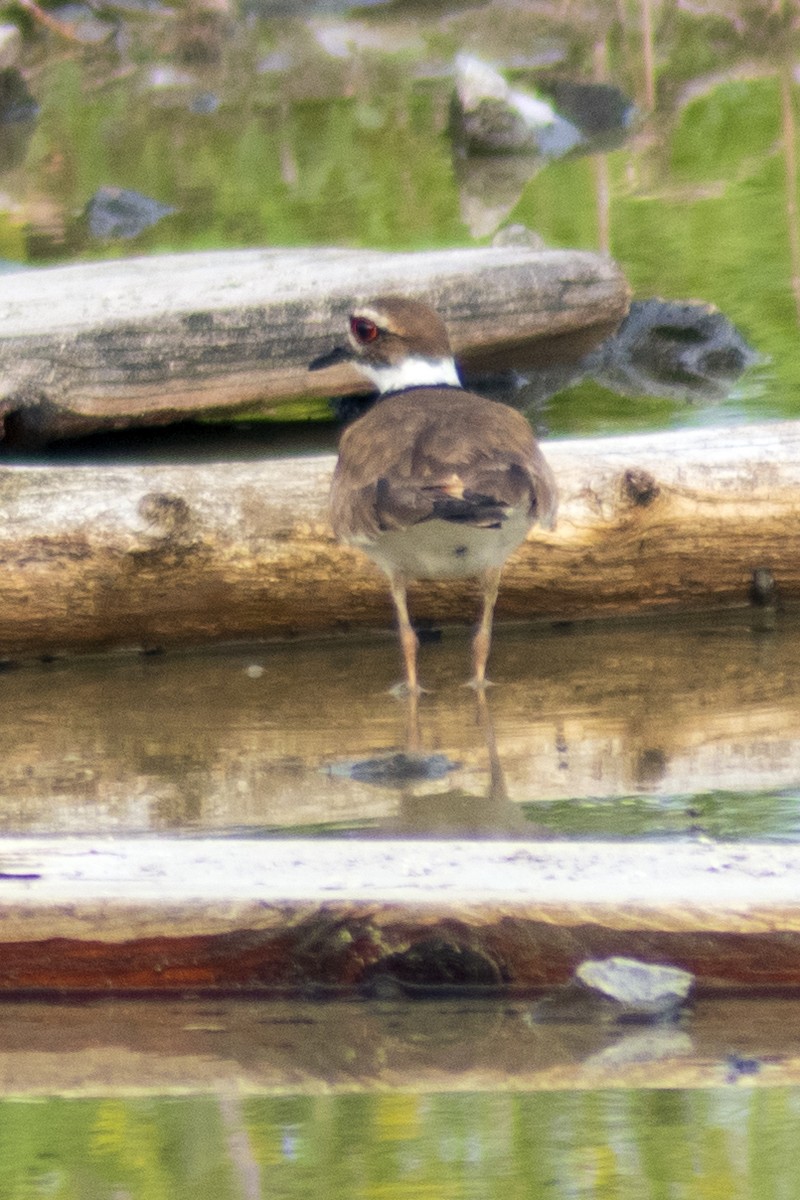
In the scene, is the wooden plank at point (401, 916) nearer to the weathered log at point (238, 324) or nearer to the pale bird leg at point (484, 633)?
the pale bird leg at point (484, 633)

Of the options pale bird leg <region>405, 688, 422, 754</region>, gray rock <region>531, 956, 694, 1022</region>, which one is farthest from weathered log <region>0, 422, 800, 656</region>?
gray rock <region>531, 956, 694, 1022</region>

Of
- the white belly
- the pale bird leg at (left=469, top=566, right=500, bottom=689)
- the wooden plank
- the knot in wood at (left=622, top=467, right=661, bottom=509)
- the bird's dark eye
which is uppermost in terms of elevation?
the bird's dark eye

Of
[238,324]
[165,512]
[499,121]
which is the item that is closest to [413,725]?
[165,512]

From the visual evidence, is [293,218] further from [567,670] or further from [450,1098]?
[450,1098]

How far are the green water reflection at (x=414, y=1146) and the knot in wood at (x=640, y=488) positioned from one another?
3013mm

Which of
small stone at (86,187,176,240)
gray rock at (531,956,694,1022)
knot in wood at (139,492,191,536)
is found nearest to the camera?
gray rock at (531,956,694,1022)

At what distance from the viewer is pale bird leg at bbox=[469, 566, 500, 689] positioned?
5746 mm

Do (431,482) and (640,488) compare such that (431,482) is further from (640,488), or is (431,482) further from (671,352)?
(671,352)

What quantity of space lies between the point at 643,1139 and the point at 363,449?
2892mm

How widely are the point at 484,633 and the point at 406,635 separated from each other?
234 mm

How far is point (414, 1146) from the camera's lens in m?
3.03

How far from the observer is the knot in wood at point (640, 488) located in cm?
592

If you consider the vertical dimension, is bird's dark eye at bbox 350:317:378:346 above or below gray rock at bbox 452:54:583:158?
below

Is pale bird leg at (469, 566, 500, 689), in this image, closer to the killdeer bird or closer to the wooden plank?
the killdeer bird
